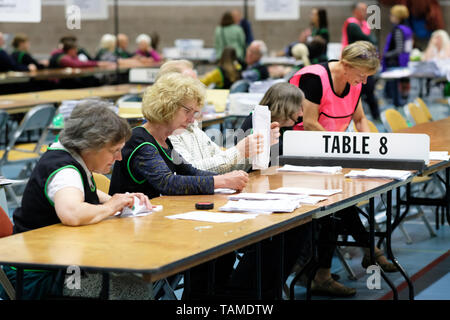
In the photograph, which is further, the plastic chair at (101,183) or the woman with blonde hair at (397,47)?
the woman with blonde hair at (397,47)

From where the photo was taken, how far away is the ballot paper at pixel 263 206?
10.8ft

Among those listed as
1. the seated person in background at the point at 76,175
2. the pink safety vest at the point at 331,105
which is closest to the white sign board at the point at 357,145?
the pink safety vest at the point at 331,105

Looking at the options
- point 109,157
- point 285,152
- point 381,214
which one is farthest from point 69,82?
point 109,157

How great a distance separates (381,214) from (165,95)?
3.10m

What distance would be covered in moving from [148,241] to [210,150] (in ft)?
5.65

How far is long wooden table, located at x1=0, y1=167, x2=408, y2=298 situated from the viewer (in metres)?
2.52

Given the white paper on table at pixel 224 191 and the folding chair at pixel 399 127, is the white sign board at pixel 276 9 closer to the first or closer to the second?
the folding chair at pixel 399 127

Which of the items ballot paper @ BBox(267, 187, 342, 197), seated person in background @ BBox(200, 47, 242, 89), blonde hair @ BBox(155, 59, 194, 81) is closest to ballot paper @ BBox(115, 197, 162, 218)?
ballot paper @ BBox(267, 187, 342, 197)

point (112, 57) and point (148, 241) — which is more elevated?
point (112, 57)

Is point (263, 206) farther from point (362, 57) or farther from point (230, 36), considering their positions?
point (230, 36)

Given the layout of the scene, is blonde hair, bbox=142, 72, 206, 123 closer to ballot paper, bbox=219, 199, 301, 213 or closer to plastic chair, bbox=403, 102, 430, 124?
ballot paper, bbox=219, 199, 301, 213

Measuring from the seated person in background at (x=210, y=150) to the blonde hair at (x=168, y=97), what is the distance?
388mm


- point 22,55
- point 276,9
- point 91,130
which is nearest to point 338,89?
point 91,130

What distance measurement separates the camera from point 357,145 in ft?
14.9
